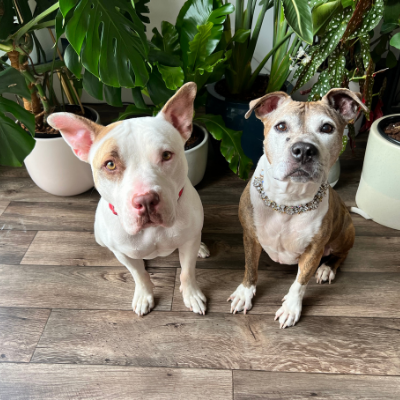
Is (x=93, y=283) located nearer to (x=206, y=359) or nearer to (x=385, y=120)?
(x=206, y=359)

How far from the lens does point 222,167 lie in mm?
2574

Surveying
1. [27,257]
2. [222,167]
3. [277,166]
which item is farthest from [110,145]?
[222,167]

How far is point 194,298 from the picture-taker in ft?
5.21

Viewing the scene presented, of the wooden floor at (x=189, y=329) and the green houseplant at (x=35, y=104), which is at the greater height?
the green houseplant at (x=35, y=104)

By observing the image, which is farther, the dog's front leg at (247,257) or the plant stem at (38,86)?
the plant stem at (38,86)

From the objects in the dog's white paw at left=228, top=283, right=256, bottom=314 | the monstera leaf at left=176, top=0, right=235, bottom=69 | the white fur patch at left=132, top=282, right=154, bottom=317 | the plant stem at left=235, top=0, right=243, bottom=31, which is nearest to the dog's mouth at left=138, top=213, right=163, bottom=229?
the white fur patch at left=132, top=282, right=154, bottom=317

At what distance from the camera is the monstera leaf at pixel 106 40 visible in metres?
1.22

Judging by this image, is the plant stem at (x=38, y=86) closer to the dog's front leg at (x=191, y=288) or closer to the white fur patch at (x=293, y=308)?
the dog's front leg at (x=191, y=288)

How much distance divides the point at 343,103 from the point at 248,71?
3.85 feet

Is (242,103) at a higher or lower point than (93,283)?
higher

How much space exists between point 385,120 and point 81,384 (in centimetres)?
209

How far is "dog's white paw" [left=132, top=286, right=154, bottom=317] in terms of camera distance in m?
1.56

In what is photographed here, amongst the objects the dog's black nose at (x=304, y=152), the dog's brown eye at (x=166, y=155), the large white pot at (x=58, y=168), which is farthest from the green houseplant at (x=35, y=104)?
the dog's black nose at (x=304, y=152)

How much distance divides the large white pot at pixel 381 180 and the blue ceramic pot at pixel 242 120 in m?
0.72
